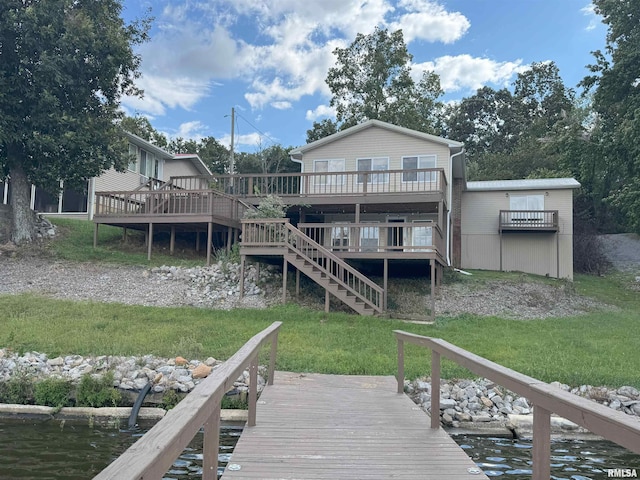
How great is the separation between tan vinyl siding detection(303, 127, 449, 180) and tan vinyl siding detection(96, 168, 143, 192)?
33.0 feet

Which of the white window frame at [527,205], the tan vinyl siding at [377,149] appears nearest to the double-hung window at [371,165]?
the tan vinyl siding at [377,149]

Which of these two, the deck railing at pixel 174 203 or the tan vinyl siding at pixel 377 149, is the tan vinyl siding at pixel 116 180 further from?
the tan vinyl siding at pixel 377 149

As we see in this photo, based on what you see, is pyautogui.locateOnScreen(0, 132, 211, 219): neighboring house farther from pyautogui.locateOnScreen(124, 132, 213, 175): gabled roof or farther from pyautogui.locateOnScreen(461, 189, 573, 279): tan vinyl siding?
pyautogui.locateOnScreen(461, 189, 573, 279): tan vinyl siding

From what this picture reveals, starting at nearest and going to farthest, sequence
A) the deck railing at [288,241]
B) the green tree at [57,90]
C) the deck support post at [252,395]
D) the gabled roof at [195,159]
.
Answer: the deck support post at [252,395] < the deck railing at [288,241] < the green tree at [57,90] < the gabled roof at [195,159]

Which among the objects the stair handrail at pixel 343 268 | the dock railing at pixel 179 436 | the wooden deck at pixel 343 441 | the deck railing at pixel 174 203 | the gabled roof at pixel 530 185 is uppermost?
the gabled roof at pixel 530 185

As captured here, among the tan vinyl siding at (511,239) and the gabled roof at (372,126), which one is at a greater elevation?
the gabled roof at (372,126)

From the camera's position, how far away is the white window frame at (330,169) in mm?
19547

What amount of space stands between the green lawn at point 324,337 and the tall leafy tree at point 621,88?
8.33 metres

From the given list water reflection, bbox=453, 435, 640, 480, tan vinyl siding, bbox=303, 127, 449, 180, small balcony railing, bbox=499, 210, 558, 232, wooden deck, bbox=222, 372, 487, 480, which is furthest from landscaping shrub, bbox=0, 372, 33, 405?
small balcony railing, bbox=499, 210, 558, 232

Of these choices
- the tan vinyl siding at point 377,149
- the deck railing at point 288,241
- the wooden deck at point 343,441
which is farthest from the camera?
the tan vinyl siding at point 377,149

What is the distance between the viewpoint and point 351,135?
20.7 m

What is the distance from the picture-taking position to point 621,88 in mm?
20578

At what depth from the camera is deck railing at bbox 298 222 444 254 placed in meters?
14.1

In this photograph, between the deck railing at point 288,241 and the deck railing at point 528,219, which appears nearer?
the deck railing at point 288,241
